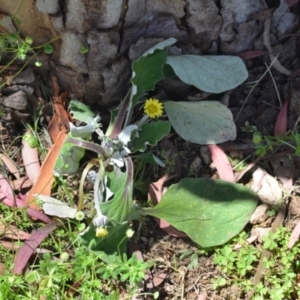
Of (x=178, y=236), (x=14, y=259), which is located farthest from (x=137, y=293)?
(x=14, y=259)

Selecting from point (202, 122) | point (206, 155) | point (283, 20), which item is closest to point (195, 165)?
point (206, 155)

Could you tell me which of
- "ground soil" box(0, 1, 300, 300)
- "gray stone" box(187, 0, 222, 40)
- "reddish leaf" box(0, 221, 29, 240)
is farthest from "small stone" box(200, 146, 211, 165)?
"reddish leaf" box(0, 221, 29, 240)

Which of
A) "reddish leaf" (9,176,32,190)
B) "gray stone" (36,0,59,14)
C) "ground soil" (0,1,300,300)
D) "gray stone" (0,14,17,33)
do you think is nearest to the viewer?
"gray stone" (36,0,59,14)

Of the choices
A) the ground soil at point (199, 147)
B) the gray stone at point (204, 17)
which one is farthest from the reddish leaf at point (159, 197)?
the gray stone at point (204, 17)

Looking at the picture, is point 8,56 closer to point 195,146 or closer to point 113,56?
point 113,56

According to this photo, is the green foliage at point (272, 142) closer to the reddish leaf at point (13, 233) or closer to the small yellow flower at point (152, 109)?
the small yellow flower at point (152, 109)

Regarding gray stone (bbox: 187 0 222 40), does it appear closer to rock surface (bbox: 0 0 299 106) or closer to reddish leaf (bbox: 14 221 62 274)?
rock surface (bbox: 0 0 299 106)

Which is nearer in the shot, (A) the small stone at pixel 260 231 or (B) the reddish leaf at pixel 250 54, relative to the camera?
(A) the small stone at pixel 260 231
